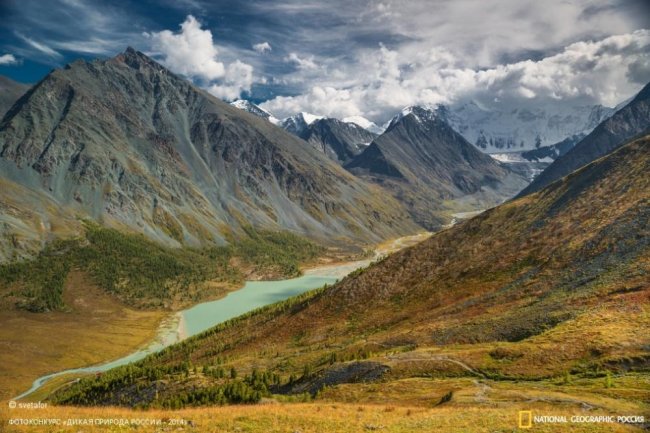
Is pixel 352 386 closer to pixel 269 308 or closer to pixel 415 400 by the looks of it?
pixel 415 400

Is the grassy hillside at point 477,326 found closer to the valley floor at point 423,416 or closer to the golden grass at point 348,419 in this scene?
the valley floor at point 423,416

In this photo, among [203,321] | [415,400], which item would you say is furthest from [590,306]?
[203,321]

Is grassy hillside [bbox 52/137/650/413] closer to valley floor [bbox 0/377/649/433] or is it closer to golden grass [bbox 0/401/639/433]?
valley floor [bbox 0/377/649/433]

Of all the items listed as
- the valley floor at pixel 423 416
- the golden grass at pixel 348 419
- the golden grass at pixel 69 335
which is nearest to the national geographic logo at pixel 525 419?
the valley floor at pixel 423 416

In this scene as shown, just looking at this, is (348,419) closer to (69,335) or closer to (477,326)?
(477,326)

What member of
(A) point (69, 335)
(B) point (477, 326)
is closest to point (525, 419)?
(B) point (477, 326)
